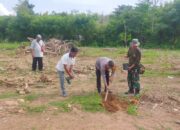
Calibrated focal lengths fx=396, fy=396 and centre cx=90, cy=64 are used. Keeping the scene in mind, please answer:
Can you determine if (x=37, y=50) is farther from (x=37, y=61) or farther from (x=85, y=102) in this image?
(x=85, y=102)

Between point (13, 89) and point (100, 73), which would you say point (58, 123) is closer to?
point (100, 73)

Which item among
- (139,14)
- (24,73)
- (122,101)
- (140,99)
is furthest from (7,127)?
(139,14)

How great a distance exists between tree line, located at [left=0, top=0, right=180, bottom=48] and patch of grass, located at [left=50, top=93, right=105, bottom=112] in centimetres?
2333

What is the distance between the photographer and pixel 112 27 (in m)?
35.9

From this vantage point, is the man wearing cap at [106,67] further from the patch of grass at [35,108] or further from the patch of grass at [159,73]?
the patch of grass at [159,73]

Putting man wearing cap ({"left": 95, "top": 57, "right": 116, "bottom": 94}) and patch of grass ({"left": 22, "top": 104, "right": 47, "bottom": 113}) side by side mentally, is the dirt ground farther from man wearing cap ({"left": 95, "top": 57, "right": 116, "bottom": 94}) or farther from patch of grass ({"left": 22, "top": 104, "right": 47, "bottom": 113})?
man wearing cap ({"left": 95, "top": 57, "right": 116, "bottom": 94})

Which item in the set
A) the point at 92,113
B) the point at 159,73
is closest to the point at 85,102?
the point at 92,113

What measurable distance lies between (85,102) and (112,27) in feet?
85.2

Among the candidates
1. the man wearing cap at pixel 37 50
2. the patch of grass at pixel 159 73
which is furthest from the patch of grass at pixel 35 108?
the patch of grass at pixel 159 73

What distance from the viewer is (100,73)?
11.1 m

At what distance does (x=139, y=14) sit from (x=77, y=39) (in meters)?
6.36

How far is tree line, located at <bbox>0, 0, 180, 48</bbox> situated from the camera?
34.0 metres

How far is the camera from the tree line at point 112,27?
112 feet

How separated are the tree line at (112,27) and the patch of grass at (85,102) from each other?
23326mm
